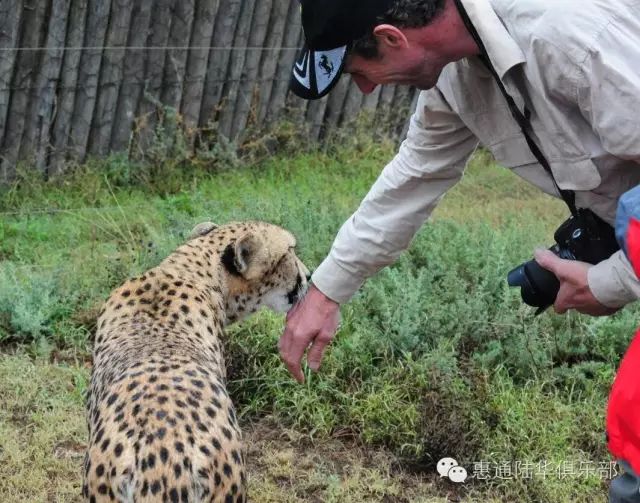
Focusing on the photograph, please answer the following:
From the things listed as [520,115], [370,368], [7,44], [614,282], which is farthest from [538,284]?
[7,44]

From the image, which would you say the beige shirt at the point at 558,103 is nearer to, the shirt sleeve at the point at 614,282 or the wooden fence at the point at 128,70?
the shirt sleeve at the point at 614,282

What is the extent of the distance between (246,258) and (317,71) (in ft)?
4.13

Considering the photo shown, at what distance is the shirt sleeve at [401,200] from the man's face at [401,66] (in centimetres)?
43

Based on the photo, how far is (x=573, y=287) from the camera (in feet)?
9.24

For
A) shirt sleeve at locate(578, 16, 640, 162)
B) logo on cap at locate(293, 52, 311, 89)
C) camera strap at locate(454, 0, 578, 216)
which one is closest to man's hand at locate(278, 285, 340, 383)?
logo on cap at locate(293, 52, 311, 89)

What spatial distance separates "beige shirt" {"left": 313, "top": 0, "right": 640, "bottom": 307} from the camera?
2.60 m

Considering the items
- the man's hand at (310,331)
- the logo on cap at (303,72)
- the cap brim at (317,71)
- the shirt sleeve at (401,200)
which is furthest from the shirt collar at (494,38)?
the man's hand at (310,331)

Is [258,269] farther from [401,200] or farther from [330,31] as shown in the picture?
[330,31]

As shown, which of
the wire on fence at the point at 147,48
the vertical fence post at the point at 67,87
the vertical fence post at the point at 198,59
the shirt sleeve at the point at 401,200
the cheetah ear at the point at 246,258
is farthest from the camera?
the vertical fence post at the point at 198,59

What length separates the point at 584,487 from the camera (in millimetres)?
4227

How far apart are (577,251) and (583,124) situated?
0.36 meters

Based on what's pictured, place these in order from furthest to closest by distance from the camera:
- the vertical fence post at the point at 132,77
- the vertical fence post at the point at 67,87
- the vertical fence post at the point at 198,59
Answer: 1. the vertical fence post at the point at 198,59
2. the vertical fence post at the point at 132,77
3. the vertical fence post at the point at 67,87

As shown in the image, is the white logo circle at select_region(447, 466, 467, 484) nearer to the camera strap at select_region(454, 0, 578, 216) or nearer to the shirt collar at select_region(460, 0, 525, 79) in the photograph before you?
the camera strap at select_region(454, 0, 578, 216)

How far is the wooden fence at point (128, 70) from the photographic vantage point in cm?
675
